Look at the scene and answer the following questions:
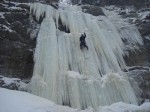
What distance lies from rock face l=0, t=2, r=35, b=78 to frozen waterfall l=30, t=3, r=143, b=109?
57 cm

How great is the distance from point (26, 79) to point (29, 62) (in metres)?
1.06

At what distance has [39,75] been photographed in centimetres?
1086

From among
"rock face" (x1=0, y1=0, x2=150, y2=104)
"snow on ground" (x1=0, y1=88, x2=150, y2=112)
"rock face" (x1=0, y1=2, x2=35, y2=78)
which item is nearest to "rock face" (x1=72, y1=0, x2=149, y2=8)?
"rock face" (x1=0, y1=0, x2=150, y2=104)

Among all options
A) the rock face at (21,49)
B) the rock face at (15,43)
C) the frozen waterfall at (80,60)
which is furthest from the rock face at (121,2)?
the rock face at (15,43)

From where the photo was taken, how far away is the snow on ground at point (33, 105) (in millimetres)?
8172

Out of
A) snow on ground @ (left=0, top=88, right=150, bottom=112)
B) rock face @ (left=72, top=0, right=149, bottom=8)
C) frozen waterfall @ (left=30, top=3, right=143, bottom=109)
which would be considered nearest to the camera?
snow on ground @ (left=0, top=88, right=150, bottom=112)

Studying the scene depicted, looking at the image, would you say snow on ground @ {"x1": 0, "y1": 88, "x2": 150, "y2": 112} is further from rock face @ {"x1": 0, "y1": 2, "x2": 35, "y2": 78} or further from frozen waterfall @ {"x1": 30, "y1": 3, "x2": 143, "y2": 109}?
rock face @ {"x1": 0, "y1": 2, "x2": 35, "y2": 78}

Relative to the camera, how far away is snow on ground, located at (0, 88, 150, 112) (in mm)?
8172

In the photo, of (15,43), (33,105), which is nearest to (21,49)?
(15,43)

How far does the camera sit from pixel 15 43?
39.8ft

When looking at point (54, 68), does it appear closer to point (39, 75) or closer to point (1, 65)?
point (39, 75)

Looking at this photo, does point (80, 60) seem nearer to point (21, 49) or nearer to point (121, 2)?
point (21, 49)

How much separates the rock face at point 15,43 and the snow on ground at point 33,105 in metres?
2.00

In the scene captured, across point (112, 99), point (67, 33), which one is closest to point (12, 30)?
point (67, 33)
